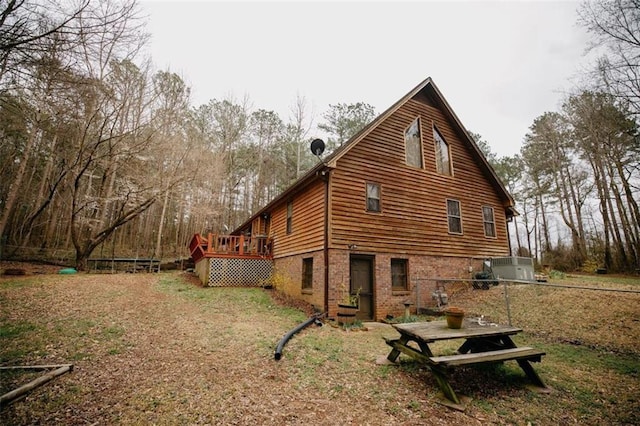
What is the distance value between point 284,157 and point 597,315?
76.5 ft

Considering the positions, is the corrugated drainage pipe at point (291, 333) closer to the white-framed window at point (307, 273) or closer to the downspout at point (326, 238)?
the downspout at point (326, 238)

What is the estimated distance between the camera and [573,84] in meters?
12.5

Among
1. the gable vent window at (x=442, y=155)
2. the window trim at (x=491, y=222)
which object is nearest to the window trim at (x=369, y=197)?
the gable vent window at (x=442, y=155)

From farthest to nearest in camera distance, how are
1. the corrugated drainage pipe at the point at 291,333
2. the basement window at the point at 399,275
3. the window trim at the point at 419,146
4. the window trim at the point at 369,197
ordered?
the window trim at the point at 419,146, the basement window at the point at 399,275, the window trim at the point at 369,197, the corrugated drainage pipe at the point at 291,333

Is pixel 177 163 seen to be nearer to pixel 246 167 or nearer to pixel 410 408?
pixel 246 167

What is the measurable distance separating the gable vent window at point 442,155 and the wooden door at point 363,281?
5788mm

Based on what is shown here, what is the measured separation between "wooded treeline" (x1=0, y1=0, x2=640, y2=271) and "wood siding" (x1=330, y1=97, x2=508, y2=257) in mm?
6449

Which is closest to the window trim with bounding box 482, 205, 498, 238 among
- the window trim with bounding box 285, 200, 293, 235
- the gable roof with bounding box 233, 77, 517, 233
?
the gable roof with bounding box 233, 77, 517, 233

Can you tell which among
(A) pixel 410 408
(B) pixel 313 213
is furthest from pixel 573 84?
(A) pixel 410 408

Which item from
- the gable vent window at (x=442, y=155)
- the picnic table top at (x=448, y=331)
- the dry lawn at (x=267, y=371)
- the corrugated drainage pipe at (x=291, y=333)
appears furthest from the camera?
the gable vent window at (x=442, y=155)

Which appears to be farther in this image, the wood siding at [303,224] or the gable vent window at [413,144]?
the gable vent window at [413,144]

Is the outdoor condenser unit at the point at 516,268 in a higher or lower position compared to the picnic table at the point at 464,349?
higher

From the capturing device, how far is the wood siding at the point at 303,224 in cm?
961

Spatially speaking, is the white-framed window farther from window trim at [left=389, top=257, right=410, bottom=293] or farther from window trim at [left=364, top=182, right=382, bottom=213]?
window trim at [left=389, top=257, right=410, bottom=293]
